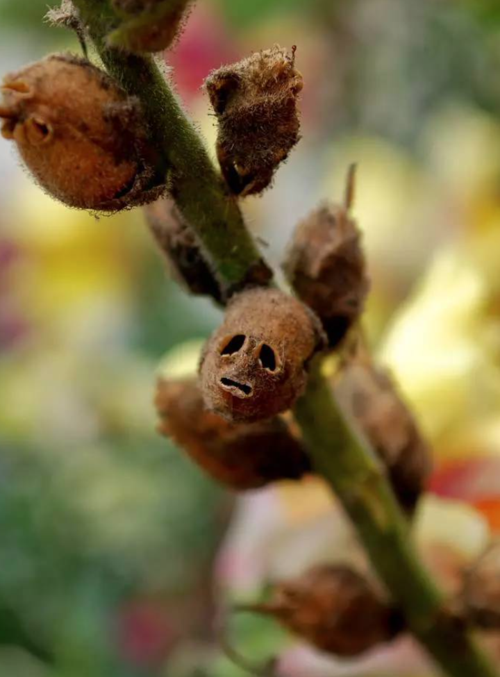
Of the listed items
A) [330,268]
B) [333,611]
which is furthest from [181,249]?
[333,611]

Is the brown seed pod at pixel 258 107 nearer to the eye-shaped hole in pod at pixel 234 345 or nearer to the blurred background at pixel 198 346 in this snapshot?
the eye-shaped hole in pod at pixel 234 345

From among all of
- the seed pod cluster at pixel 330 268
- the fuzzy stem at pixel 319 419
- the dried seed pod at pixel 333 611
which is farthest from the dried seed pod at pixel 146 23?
the dried seed pod at pixel 333 611

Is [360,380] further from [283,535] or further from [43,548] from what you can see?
[43,548]

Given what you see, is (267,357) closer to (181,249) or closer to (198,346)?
(181,249)

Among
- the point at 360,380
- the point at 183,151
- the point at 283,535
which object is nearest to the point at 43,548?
the point at 283,535

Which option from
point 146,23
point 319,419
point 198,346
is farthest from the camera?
point 198,346

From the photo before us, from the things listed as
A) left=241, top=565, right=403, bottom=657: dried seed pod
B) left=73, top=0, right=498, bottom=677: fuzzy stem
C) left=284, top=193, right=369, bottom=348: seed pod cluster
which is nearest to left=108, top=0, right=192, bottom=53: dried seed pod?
left=73, top=0, right=498, bottom=677: fuzzy stem

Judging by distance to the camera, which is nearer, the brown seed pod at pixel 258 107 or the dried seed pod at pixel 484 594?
the brown seed pod at pixel 258 107

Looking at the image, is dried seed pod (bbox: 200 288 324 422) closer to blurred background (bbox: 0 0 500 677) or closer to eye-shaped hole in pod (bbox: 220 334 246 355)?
eye-shaped hole in pod (bbox: 220 334 246 355)
